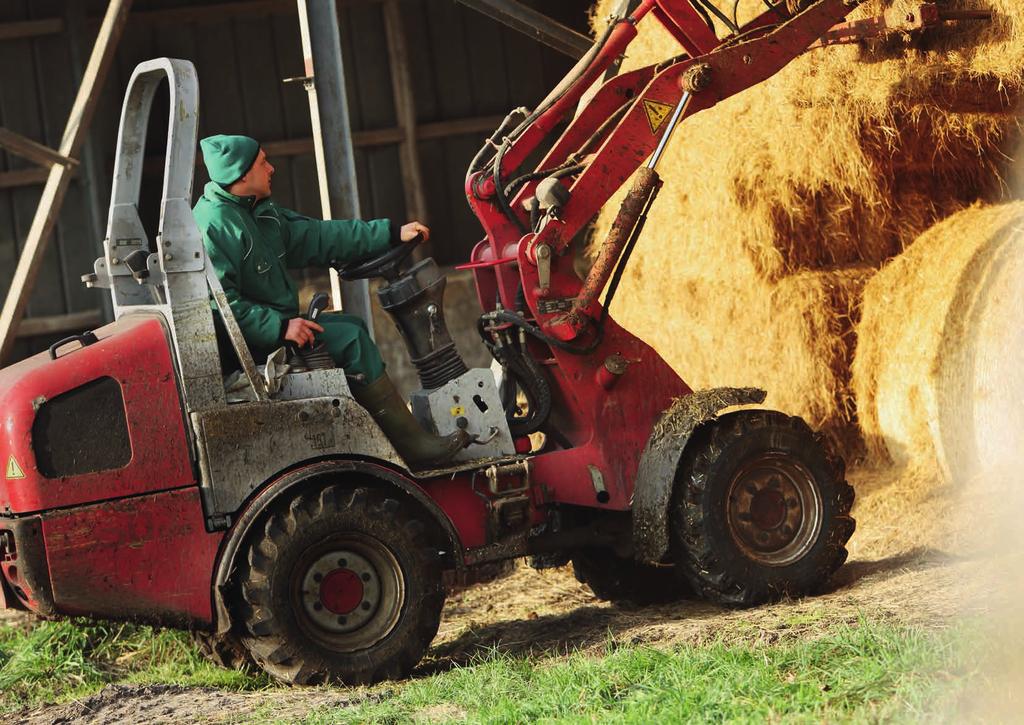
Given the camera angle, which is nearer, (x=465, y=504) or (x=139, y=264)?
(x=139, y=264)

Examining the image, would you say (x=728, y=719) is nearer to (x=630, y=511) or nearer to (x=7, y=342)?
(x=630, y=511)

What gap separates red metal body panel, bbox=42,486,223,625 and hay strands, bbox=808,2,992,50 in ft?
11.9

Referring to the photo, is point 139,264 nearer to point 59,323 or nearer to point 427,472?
point 427,472

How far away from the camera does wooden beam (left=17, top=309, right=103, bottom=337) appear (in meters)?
10.3

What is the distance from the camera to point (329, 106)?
284 inches

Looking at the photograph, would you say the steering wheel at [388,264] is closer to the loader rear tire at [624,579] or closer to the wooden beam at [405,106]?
the loader rear tire at [624,579]

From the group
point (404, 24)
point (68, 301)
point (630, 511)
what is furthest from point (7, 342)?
point (404, 24)

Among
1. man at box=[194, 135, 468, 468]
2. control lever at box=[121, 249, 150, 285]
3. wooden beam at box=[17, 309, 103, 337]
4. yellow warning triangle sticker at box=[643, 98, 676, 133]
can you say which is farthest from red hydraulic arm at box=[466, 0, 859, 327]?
wooden beam at box=[17, 309, 103, 337]

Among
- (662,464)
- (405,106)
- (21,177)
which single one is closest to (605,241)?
(662,464)

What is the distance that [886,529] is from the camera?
675 cm

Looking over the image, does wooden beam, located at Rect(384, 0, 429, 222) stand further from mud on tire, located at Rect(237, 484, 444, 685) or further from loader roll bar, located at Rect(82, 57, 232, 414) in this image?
mud on tire, located at Rect(237, 484, 444, 685)

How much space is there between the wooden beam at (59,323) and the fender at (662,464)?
226 inches

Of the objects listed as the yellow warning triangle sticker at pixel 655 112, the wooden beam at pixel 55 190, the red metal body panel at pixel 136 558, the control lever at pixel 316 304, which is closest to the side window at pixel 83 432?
the red metal body panel at pixel 136 558

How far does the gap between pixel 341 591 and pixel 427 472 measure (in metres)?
0.56
